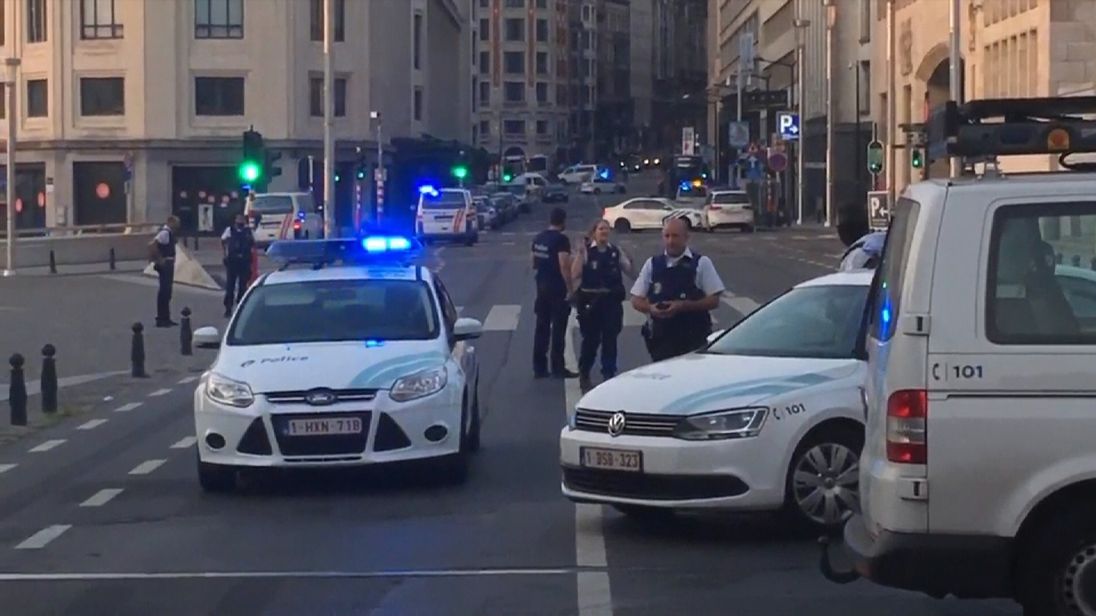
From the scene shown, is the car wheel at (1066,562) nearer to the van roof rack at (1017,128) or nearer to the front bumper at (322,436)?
the van roof rack at (1017,128)

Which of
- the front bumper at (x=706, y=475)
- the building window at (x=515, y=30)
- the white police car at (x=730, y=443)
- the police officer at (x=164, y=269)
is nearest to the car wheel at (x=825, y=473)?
the white police car at (x=730, y=443)

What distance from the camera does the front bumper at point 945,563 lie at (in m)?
7.14

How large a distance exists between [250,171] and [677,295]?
27439 mm

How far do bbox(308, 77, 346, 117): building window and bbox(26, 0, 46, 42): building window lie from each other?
11117mm

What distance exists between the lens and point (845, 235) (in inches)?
583

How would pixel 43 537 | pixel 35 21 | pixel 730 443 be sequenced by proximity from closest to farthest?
pixel 730 443, pixel 43 537, pixel 35 21

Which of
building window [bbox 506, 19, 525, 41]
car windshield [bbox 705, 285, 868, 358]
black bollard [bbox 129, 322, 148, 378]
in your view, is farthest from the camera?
building window [bbox 506, 19, 525, 41]

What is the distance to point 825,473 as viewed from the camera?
10531 millimetres

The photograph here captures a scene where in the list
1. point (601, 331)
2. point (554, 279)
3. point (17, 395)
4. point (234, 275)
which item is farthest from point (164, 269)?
point (601, 331)

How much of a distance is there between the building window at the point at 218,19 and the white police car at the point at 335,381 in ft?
209

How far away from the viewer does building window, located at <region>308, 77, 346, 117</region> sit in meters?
77.6

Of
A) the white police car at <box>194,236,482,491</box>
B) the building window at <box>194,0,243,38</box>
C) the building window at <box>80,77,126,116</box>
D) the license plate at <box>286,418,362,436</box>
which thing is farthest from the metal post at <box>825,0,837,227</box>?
the license plate at <box>286,418,362,436</box>

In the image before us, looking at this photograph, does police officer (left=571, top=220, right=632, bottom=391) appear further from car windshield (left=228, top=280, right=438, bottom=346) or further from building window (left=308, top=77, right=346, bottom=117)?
building window (left=308, top=77, right=346, bottom=117)

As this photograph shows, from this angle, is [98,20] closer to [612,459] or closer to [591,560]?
[612,459]
